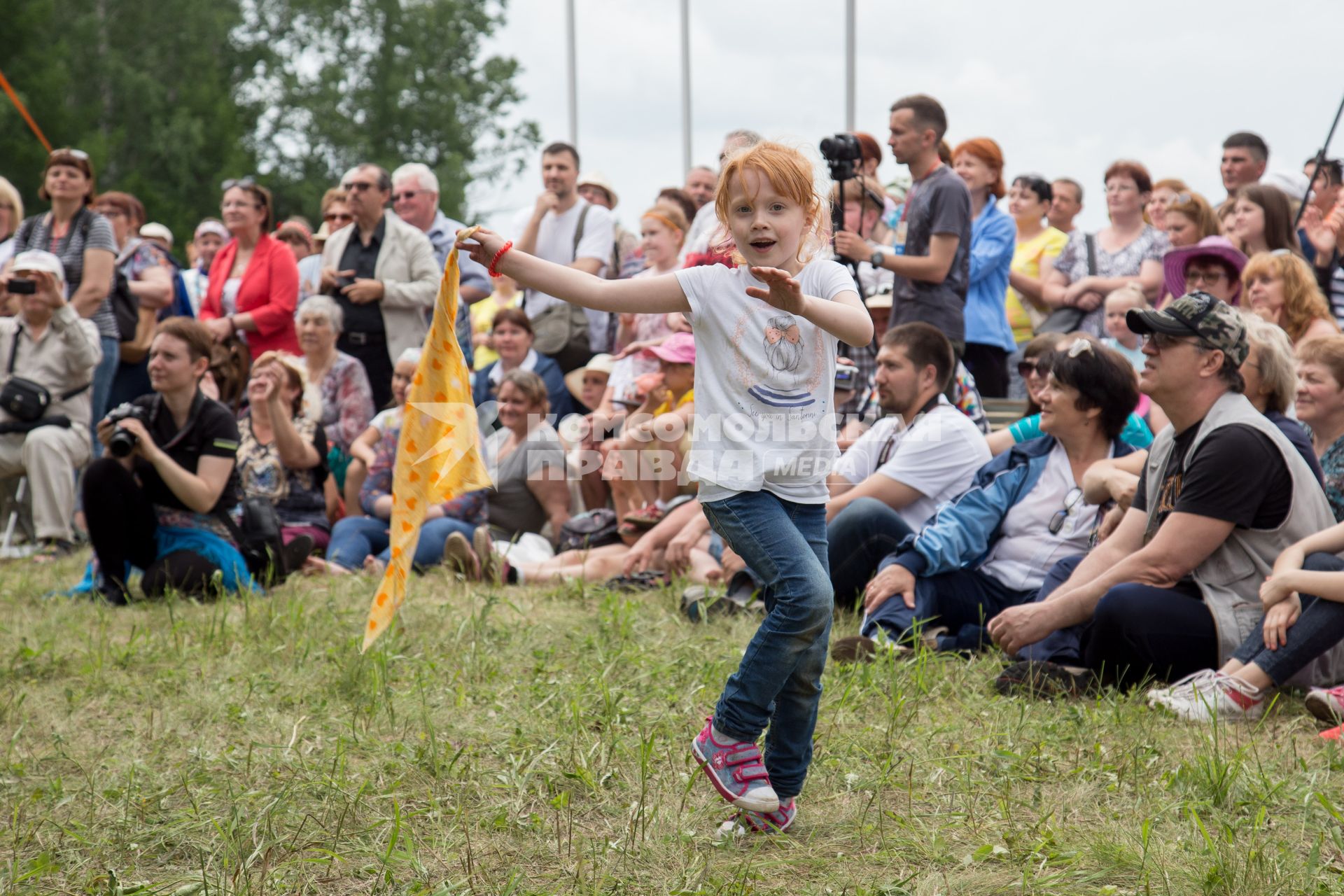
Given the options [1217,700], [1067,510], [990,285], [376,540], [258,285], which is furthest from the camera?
[258,285]

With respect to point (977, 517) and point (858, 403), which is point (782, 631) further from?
point (858, 403)

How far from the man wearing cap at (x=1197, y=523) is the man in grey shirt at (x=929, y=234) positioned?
189cm

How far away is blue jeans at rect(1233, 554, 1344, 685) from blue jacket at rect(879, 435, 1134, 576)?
1.12 meters

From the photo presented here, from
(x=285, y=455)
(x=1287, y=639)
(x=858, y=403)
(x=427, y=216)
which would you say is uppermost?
(x=427, y=216)

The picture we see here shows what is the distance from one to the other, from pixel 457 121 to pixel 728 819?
33994mm

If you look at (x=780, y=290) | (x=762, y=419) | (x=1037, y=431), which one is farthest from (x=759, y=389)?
(x=1037, y=431)

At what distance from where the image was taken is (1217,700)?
4.21 meters

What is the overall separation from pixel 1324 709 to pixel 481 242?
9.50 ft

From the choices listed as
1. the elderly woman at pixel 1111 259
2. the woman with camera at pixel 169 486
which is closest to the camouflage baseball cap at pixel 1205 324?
the elderly woman at pixel 1111 259

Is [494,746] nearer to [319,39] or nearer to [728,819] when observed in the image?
[728,819]

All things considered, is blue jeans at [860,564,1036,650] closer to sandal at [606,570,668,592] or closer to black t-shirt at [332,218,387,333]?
sandal at [606,570,668,592]

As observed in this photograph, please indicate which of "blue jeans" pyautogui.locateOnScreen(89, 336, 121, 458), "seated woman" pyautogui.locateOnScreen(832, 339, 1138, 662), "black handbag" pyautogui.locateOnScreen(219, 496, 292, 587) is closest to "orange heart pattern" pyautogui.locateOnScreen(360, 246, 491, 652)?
"seated woman" pyautogui.locateOnScreen(832, 339, 1138, 662)

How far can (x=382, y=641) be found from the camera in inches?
194

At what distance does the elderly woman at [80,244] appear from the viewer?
8359 millimetres
